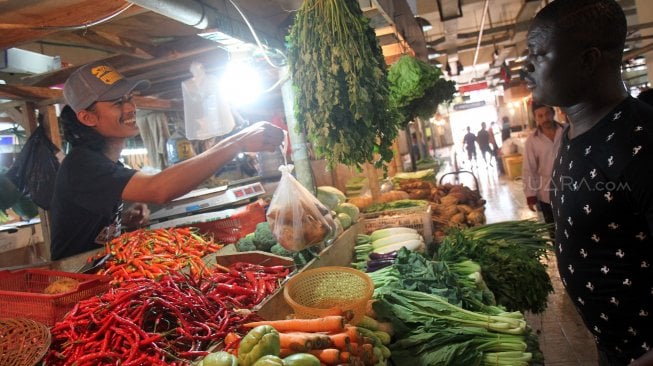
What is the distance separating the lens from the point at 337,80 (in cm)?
269

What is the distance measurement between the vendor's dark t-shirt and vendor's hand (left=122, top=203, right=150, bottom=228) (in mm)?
1277

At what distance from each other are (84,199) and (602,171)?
3.37 meters

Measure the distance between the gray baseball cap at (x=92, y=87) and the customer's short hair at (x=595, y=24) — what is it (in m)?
3.10

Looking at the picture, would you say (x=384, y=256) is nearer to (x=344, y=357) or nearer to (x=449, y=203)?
(x=344, y=357)

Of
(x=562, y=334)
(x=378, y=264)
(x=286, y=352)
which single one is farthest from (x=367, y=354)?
(x=562, y=334)

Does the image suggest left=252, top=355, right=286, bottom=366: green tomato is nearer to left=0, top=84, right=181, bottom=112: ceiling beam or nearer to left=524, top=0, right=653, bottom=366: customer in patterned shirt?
left=524, top=0, right=653, bottom=366: customer in patterned shirt

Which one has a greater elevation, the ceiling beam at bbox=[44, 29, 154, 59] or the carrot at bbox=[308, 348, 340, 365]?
the ceiling beam at bbox=[44, 29, 154, 59]

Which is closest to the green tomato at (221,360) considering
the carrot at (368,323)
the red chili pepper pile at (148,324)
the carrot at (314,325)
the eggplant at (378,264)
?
the red chili pepper pile at (148,324)

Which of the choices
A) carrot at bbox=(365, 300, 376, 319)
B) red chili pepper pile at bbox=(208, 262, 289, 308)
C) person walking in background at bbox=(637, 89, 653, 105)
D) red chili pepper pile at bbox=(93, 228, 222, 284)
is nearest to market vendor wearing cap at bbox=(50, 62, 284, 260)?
red chili pepper pile at bbox=(93, 228, 222, 284)

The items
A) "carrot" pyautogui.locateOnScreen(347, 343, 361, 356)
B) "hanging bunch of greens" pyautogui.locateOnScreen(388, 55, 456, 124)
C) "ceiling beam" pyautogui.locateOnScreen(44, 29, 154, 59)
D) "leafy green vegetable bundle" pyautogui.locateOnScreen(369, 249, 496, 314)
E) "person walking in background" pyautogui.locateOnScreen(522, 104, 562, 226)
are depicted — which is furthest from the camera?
"person walking in background" pyautogui.locateOnScreen(522, 104, 562, 226)

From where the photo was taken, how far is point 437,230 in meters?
5.96

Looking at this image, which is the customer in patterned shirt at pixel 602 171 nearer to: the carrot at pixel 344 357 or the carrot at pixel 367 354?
the carrot at pixel 367 354

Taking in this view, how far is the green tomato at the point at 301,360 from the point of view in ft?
5.71

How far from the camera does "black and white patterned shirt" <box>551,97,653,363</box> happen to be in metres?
1.81
